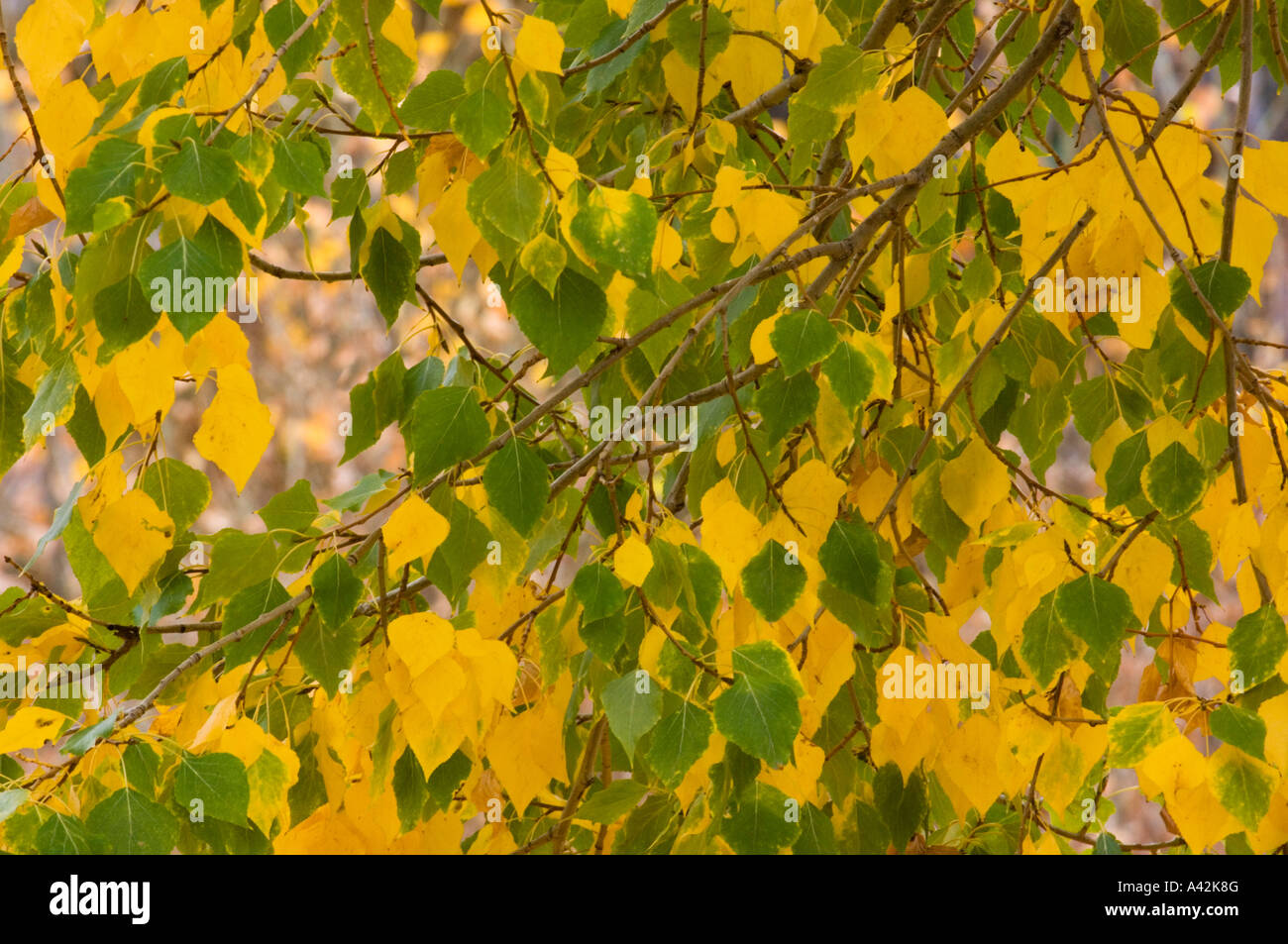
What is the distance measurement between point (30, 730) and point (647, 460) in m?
0.40

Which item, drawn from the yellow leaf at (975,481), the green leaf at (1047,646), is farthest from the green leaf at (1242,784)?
the yellow leaf at (975,481)

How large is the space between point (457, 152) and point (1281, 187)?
0.53m

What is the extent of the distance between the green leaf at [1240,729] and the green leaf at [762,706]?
219 mm

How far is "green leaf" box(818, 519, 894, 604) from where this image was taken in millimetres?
773

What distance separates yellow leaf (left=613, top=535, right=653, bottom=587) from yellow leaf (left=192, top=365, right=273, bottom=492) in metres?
0.20

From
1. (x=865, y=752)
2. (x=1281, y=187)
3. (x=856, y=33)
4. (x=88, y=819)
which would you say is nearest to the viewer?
(x=88, y=819)

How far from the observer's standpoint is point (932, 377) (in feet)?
3.10

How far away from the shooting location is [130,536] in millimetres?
750

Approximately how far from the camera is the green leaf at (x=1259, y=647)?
27.4 inches

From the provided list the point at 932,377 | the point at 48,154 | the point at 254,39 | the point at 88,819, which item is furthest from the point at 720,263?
the point at 88,819

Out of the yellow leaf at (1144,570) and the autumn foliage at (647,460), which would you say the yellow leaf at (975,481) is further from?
the yellow leaf at (1144,570)

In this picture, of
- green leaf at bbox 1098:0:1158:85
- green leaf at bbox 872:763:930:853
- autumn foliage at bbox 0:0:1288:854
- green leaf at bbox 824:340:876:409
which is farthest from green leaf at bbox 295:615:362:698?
green leaf at bbox 1098:0:1158:85

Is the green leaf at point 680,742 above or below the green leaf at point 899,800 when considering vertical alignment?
above

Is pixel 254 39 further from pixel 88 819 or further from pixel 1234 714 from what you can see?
pixel 1234 714
